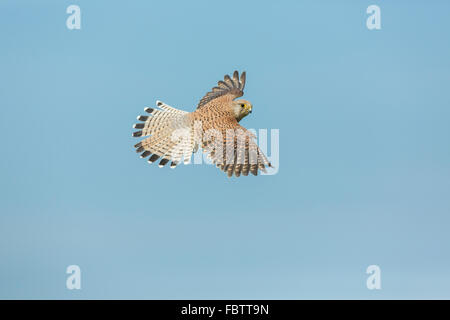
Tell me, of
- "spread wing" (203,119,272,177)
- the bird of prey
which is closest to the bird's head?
the bird of prey

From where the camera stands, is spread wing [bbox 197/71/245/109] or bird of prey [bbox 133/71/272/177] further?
spread wing [bbox 197/71/245/109]

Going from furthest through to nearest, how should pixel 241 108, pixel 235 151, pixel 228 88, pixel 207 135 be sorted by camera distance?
pixel 228 88, pixel 241 108, pixel 207 135, pixel 235 151

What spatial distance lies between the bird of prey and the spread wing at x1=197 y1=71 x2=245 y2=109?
1.1 inches

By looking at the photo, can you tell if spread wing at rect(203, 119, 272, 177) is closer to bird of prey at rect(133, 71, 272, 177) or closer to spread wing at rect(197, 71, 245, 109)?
bird of prey at rect(133, 71, 272, 177)

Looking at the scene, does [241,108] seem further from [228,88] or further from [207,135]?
[228,88]

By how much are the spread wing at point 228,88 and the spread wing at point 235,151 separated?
219 cm

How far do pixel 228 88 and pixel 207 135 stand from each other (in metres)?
2.71

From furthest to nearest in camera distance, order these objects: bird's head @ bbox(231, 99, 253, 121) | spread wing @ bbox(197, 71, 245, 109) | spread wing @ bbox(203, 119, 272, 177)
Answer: spread wing @ bbox(197, 71, 245, 109)
bird's head @ bbox(231, 99, 253, 121)
spread wing @ bbox(203, 119, 272, 177)

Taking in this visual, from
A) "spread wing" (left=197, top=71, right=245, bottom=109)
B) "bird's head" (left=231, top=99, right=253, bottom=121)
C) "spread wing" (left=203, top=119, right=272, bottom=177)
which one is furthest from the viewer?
"spread wing" (left=197, top=71, right=245, bottom=109)

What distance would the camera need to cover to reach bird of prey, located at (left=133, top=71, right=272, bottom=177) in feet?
40.5

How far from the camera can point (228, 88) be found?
15.5 metres

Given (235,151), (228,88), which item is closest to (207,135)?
(235,151)

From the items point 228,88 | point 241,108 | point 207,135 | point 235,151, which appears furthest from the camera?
point 228,88
